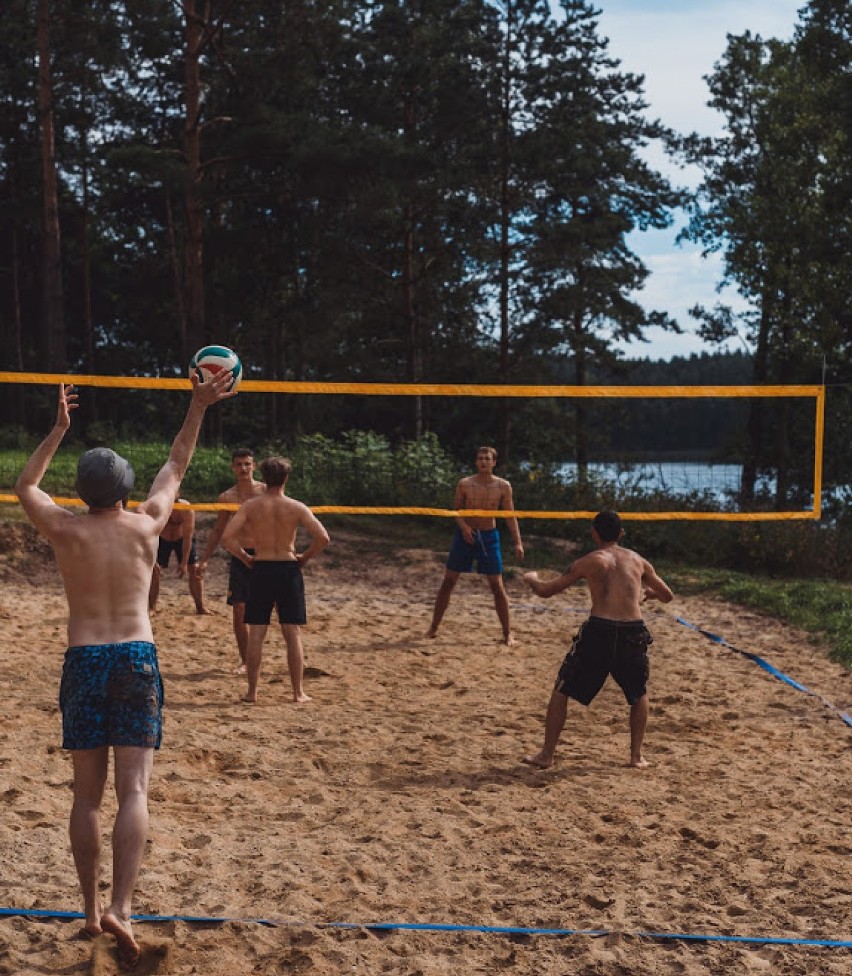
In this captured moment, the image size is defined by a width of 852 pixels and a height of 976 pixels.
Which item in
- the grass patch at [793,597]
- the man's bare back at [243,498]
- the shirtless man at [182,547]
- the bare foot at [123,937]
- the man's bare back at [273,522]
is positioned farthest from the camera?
the grass patch at [793,597]

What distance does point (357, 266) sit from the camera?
2698 centimetres

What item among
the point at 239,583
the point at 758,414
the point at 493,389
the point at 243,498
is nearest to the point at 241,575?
the point at 239,583

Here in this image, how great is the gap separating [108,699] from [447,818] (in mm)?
2057

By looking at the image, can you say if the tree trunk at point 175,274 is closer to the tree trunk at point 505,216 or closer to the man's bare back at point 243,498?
the tree trunk at point 505,216

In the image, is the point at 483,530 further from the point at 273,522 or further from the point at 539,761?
the point at 539,761

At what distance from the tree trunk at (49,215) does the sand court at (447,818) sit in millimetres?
13116

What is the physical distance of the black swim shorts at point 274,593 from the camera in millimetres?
7176

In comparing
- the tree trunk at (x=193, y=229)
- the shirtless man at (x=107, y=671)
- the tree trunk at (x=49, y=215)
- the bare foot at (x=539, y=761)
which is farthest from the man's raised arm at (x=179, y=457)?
the tree trunk at (x=49, y=215)

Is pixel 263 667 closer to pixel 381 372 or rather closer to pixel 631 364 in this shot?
pixel 381 372

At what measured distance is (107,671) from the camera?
371 cm

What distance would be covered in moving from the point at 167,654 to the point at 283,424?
24429 millimetres

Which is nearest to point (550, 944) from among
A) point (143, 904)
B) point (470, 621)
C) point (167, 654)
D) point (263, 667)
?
point (143, 904)

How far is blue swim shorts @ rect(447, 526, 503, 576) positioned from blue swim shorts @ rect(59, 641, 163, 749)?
5.73 metres

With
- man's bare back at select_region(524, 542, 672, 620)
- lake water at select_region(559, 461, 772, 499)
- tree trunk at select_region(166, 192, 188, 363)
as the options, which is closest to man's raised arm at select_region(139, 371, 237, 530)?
man's bare back at select_region(524, 542, 672, 620)
